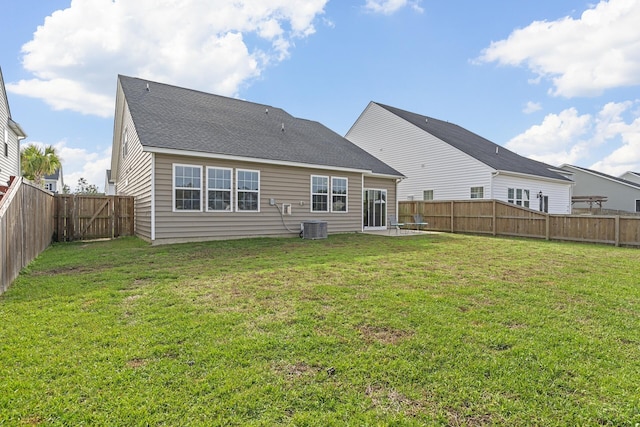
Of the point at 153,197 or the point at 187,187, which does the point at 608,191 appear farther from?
the point at 153,197

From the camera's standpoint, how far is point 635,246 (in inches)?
428

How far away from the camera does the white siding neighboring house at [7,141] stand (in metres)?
14.1

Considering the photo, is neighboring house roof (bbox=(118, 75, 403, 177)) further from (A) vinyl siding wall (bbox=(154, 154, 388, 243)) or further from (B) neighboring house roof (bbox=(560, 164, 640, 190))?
(B) neighboring house roof (bbox=(560, 164, 640, 190))

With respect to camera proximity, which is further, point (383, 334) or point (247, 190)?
point (247, 190)

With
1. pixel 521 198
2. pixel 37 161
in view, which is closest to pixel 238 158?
pixel 521 198

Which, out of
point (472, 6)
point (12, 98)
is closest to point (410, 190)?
point (472, 6)

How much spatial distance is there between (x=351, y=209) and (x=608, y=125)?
65.8 feet

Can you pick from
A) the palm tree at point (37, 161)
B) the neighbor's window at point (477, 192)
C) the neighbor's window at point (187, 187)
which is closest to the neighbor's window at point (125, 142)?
the neighbor's window at point (187, 187)

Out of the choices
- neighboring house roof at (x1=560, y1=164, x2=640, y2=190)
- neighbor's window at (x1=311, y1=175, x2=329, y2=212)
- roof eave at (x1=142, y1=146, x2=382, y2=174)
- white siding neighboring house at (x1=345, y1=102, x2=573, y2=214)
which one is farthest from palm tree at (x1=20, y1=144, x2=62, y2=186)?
neighboring house roof at (x1=560, y1=164, x2=640, y2=190)

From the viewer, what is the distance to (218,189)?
10.6 metres

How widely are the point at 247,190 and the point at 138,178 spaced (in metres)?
3.93

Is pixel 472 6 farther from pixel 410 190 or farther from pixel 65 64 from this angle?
pixel 65 64

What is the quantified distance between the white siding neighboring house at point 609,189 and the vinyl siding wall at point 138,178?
34.3 m

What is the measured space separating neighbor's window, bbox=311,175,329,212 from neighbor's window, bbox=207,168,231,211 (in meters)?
3.29
